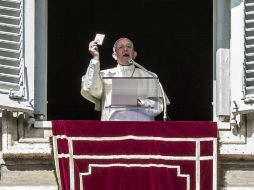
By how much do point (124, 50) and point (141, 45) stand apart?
2.88 meters

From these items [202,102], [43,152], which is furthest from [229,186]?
[202,102]

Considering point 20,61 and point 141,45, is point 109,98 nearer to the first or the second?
point 20,61

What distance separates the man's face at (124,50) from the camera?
42.3 feet

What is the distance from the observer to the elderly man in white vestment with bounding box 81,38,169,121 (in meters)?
12.6

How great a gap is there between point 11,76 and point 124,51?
1.05m

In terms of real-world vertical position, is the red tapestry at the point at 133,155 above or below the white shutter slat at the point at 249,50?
below

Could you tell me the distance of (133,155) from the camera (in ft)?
39.9

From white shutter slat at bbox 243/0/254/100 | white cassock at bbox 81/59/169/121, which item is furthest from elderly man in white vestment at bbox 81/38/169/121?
white shutter slat at bbox 243/0/254/100

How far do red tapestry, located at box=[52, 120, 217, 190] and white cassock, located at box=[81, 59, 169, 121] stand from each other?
1.24 ft

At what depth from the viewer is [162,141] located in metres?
12.2

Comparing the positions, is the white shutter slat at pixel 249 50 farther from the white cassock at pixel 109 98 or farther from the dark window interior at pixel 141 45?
the dark window interior at pixel 141 45

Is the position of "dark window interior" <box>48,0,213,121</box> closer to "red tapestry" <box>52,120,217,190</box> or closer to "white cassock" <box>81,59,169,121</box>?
"white cassock" <box>81,59,169,121</box>

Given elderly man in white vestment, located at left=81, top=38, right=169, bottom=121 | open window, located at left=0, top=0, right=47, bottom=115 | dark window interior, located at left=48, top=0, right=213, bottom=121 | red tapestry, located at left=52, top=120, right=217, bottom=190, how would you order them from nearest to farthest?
1. red tapestry, located at left=52, top=120, right=217, bottom=190
2. open window, located at left=0, top=0, right=47, bottom=115
3. elderly man in white vestment, located at left=81, top=38, right=169, bottom=121
4. dark window interior, located at left=48, top=0, right=213, bottom=121

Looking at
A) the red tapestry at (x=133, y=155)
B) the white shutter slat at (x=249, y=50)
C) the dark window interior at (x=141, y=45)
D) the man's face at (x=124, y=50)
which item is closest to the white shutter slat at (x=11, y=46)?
the red tapestry at (x=133, y=155)
